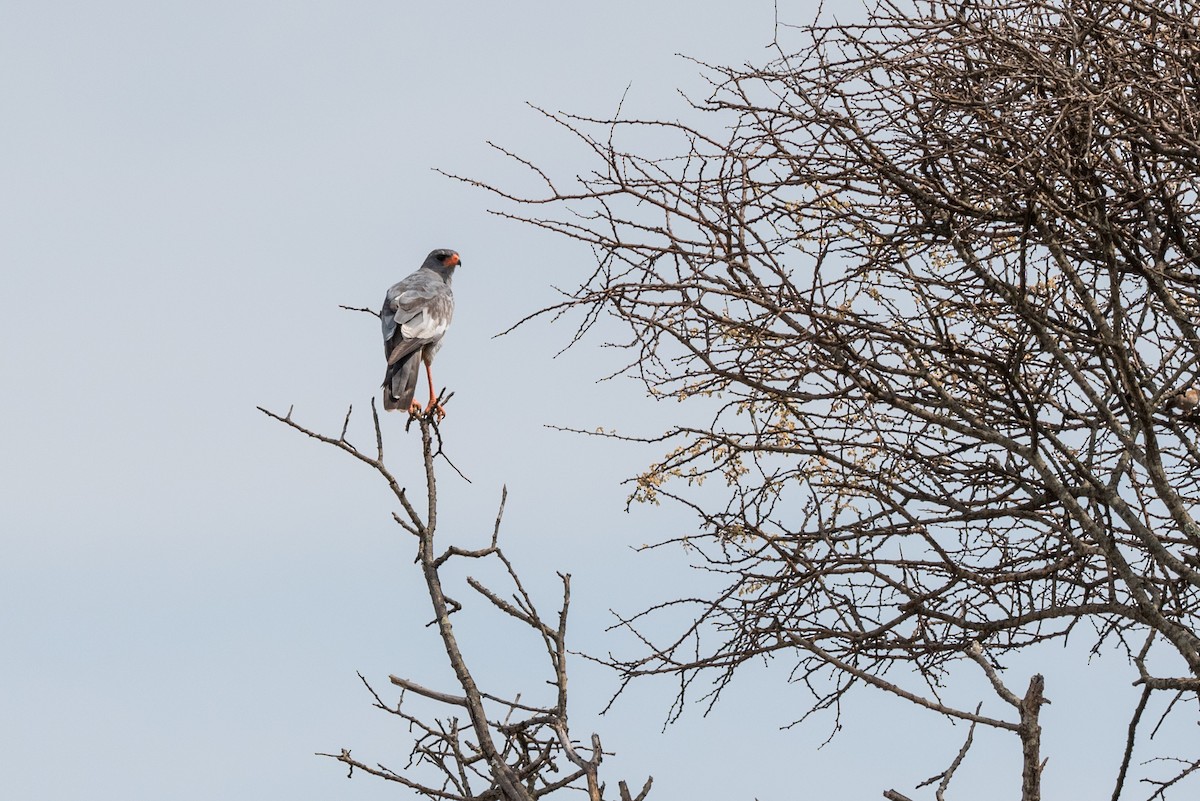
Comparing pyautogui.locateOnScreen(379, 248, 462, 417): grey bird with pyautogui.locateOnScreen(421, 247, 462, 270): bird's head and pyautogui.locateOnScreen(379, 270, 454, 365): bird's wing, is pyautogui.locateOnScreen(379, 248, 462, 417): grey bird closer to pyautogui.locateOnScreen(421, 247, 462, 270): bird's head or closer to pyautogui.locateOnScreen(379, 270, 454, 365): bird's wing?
pyautogui.locateOnScreen(379, 270, 454, 365): bird's wing

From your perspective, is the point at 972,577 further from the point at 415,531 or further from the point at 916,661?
the point at 415,531

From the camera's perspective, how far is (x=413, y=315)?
10516 mm

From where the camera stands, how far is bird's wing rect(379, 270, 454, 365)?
10094 mm

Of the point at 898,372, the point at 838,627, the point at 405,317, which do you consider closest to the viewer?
the point at 898,372

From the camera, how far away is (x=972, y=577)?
7523 millimetres

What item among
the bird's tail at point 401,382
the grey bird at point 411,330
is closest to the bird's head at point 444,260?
the grey bird at point 411,330

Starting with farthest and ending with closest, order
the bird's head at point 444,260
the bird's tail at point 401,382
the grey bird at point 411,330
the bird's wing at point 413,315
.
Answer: the bird's head at point 444,260 < the bird's wing at point 413,315 < the grey bird at point 411,330 < the bird's tail at point 401,382

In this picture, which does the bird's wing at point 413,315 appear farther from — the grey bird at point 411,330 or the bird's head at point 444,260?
the bird's head at point 444,260

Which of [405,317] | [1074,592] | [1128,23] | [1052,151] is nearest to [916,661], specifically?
[1074,592]

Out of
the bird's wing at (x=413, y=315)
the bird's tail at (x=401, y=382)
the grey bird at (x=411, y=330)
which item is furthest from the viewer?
the bird's wing at (x=413, y=315)

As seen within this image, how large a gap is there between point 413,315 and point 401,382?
0.96 meters

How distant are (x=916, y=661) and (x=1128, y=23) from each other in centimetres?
372

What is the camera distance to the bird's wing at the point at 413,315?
10094mm

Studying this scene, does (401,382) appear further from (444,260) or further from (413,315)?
(444,260)
